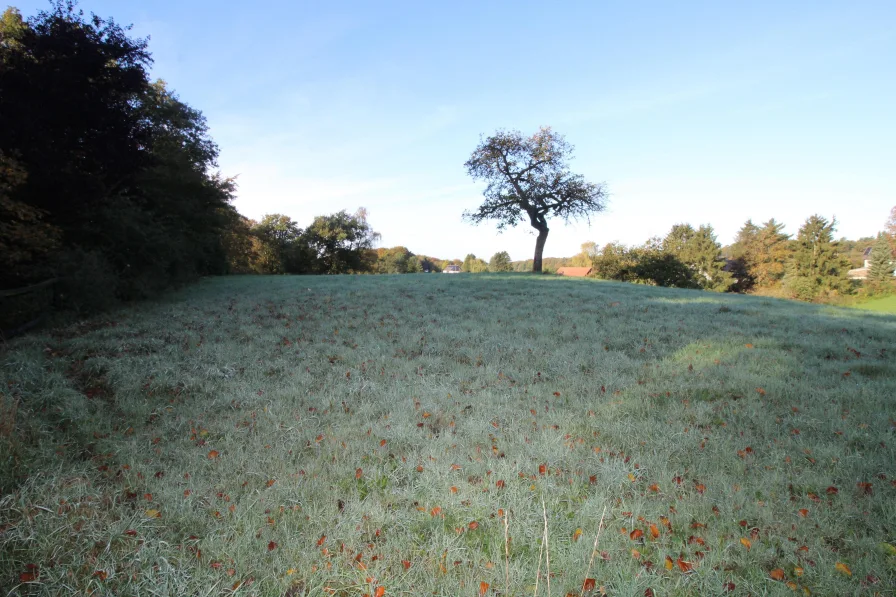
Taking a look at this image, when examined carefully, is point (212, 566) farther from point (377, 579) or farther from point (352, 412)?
point (352, 412)

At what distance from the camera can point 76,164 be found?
436 inches

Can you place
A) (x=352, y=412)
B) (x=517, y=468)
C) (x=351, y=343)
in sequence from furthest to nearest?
1. (x=351, y=343)
2. (x=352, y=412)
3. (x=517, y=468)

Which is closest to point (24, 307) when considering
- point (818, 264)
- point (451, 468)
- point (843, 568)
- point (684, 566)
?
point (451, 468)

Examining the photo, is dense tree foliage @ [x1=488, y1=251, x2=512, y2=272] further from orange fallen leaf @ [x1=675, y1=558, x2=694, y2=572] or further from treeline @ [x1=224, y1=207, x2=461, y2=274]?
orange fallen leaf @ [x1=675, y1=558, x2=694, y2=572]

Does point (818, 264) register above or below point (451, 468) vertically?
above

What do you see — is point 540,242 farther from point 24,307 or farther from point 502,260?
point 502,260

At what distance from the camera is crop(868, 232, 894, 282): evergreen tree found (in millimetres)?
40719

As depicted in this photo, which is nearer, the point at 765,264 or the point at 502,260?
the point at 765,264

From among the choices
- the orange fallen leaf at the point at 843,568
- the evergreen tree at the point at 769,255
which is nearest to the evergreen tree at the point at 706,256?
the evergreen tree at the point at 769,255

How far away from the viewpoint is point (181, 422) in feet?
15.1

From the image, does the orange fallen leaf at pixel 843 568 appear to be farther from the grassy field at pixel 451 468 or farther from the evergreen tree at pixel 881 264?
the evergreen tree at pixel 881 264

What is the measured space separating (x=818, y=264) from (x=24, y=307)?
194 ft

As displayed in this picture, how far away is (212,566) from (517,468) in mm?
2315

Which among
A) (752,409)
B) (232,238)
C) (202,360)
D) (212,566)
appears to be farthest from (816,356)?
(232,238)
